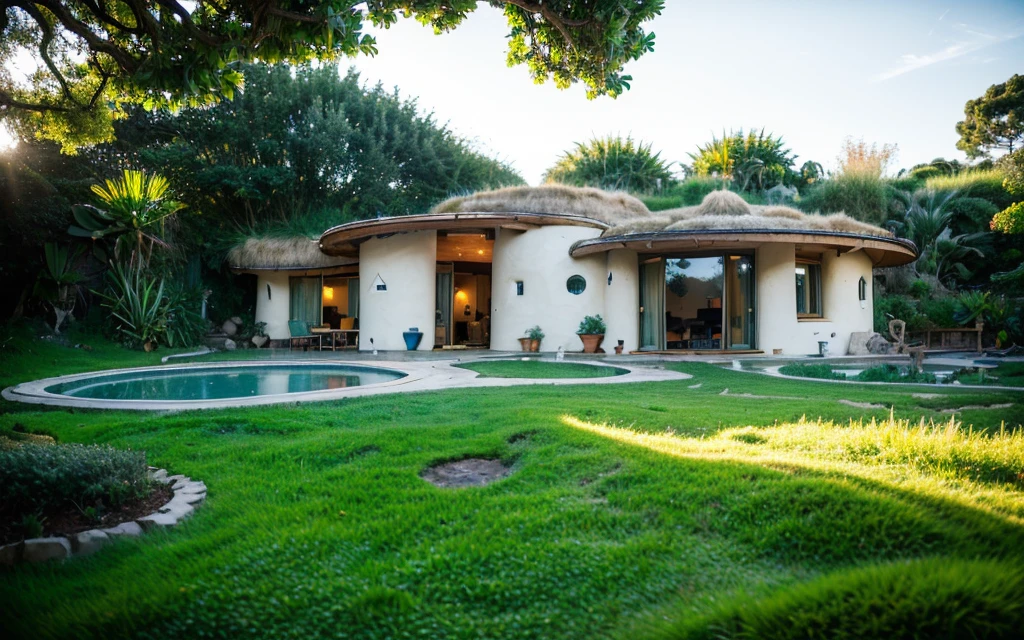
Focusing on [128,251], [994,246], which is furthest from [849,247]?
[128,251]

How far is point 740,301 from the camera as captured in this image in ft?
46.2

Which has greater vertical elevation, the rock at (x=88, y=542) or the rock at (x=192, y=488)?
the rock at (x=192, y=488)

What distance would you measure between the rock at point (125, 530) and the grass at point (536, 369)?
6.44m

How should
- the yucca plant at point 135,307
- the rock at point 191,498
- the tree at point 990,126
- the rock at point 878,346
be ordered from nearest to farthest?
the rock at point 191,498 < the tree at point 990,126 < the rock at point 878,346 < the yucca plant at point 135,307

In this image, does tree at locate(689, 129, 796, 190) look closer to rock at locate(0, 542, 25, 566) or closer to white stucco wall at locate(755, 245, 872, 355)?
white stucco wall at locate(755, 245, 872, 355)

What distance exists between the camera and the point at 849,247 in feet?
42.8

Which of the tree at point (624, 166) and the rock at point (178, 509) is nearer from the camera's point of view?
the rock at point (178, 509)

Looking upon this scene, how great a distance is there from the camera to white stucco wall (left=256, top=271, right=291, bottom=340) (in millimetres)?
19172

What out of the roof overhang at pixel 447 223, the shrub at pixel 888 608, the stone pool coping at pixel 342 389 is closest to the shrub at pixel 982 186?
the roof overhang at pixel 447 223

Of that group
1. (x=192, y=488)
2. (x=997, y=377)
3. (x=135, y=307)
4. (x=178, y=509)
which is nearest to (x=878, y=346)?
(x=997, y=377)

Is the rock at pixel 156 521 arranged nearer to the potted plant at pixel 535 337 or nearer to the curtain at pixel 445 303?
the potted plant at pixel 535 337

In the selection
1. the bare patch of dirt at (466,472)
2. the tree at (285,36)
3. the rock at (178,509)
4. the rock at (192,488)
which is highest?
the tree at (285,36)

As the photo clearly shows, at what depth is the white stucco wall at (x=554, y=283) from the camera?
1484 cm

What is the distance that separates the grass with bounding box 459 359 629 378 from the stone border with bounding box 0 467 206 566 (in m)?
6.18
